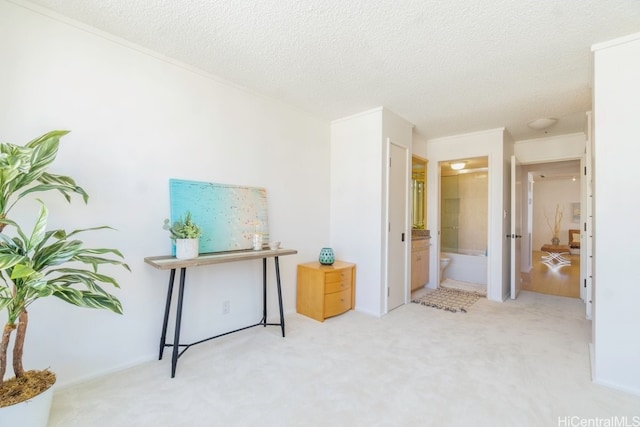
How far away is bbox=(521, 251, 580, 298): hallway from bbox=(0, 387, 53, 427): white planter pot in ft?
18.5

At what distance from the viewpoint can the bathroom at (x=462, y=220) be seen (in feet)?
17.6

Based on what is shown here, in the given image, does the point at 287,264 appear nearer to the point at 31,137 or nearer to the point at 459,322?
the point at 459,322

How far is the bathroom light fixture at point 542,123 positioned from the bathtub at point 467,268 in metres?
2.19

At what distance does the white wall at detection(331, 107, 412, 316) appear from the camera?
3502 millimetres

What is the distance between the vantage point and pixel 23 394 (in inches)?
56.2

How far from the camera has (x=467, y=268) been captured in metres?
5.28

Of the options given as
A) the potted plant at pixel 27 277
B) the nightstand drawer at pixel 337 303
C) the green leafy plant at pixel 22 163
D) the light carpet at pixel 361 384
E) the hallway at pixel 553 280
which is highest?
the green leafy plant at pixel 22 163

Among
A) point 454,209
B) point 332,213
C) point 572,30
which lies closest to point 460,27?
point 572,30

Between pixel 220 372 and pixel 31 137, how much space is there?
199 cm

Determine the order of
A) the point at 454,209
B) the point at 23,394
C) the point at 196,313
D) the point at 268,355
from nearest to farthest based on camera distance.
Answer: the point at 23,394
the point at 268,355
the point at 196,313
the point at 454,209

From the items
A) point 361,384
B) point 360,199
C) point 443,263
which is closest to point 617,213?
point 361,384

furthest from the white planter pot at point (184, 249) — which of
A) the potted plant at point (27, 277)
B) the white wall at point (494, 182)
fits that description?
the white wall at point (494, 182)

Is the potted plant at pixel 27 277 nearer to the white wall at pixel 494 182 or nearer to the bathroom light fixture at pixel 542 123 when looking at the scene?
the white wall at pixel 494 182

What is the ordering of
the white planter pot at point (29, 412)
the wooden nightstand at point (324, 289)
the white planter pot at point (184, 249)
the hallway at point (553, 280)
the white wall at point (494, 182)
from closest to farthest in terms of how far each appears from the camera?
the white planter pot at point (29, 412) < the white planter pot at point (184, 249) < the wooden nightstand at point (324, 289) < the white wall at point (494, 182) < the hallway at point (553, 280)
